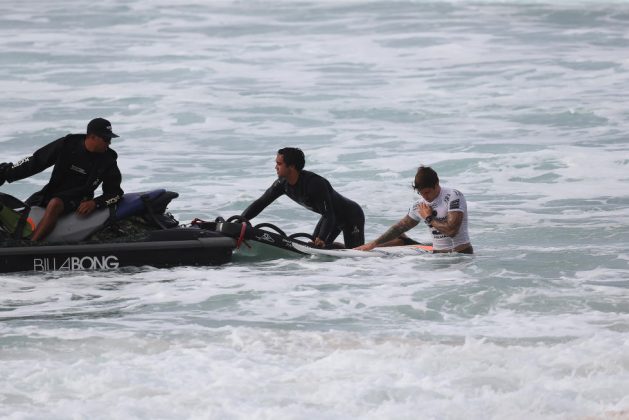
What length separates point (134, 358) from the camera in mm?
8789

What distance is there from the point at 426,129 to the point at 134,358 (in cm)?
1557

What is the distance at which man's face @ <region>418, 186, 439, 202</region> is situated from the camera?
11344mm

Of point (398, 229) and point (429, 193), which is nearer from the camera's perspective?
point (429, 193)

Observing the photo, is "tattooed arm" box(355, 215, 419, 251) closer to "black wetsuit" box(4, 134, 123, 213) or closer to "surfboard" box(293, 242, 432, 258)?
"surfboard" box(293, 242, 432, 258)

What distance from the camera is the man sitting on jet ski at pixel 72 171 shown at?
423 inches

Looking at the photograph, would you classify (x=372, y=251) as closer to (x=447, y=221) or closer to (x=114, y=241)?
(x=447, y=221)

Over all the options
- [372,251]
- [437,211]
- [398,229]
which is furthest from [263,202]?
[437,211]

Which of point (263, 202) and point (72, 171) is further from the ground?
point (72, 171)

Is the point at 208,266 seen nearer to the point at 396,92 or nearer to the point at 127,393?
the point at 127,393

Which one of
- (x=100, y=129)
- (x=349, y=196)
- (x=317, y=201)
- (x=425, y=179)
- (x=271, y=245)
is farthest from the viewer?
(x=349, y=196)

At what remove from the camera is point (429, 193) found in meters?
11.4

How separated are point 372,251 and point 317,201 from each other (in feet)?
2.55

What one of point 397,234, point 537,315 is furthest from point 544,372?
point 397,234

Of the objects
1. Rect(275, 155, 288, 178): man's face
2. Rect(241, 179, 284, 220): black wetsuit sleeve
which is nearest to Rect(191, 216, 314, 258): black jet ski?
Rect(241, 179, 284, 220): black wetsuit sleeve
